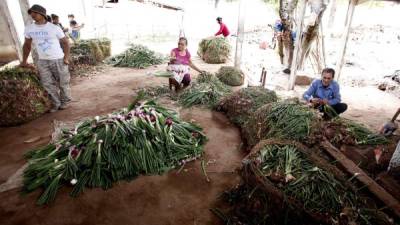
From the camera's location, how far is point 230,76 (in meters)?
6.92

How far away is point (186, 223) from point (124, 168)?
41.5 inches

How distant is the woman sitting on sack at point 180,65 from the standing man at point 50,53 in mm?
2172

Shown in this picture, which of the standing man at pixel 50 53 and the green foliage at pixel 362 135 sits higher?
the standing man at pixel 50 53

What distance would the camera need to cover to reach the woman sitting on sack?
593cm

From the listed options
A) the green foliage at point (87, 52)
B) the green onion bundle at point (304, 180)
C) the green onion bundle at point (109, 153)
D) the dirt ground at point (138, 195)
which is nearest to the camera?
the green onion bundle at point (304, 180)

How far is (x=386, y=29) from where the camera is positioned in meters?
14.8

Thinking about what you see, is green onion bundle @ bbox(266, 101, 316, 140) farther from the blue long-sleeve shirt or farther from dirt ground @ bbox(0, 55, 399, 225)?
the blue long-sleeve shirt

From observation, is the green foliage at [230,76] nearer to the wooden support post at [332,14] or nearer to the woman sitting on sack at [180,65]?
the woman sitting on sack at [180,65]

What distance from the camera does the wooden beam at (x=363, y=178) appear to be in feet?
7.44

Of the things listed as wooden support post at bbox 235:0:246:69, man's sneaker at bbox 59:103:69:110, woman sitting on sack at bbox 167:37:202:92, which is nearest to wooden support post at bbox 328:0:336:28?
wooden support post at bbox 235:0:246:69

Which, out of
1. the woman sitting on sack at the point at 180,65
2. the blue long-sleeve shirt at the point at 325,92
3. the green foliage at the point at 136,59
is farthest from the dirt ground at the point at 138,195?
the green foliage at the point at 136,59

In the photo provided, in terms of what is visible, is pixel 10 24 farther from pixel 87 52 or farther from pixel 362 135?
pixel 362 135

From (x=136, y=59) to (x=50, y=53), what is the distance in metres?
4.33

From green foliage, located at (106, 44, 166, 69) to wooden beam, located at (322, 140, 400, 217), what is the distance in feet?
22.7
